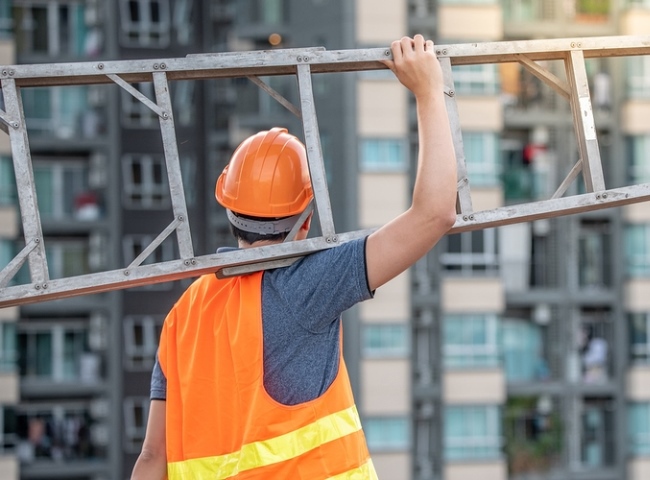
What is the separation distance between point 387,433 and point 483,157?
6.49 meters

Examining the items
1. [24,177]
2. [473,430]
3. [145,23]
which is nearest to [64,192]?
[145,23]

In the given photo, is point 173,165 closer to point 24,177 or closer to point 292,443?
point 24,177

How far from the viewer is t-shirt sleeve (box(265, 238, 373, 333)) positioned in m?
3.02

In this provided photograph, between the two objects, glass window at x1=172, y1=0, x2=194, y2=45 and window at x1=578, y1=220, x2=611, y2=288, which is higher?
glass window at x1=172, y1=0, x2=194, y2=45

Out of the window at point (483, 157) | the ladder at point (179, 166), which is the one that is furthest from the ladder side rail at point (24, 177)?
the window at point (483, 157)

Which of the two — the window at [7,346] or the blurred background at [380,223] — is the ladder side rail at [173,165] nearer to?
the blurred background at [380,223]

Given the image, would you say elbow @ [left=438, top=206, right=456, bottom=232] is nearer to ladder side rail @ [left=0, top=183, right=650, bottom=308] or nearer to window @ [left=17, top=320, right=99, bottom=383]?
ladder side rail @ [left=0, top=183, right=650, bottom=308]

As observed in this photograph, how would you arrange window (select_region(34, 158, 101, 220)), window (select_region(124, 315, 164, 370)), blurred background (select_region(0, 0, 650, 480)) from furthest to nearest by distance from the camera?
Result: window (select_region(124, 315, 164, 370)) < window (select_region(34, 158, 101, 220)) < blurred background (select_region(0, 0, 650, 480))

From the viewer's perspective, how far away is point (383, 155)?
3152cm

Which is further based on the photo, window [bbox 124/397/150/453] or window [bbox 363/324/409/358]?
window [bbox 124/397/150/453]

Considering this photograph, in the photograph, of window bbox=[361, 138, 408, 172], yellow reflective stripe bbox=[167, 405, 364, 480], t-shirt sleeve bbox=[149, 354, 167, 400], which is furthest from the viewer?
window bbox=[361, 138, 408, 172]

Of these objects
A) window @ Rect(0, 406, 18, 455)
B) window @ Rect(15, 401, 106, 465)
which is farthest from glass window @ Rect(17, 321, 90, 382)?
window @ Rect(0, 406, 18, 455)

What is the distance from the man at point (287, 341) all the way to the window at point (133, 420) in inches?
1169

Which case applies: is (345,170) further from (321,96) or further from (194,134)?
(194,134)
